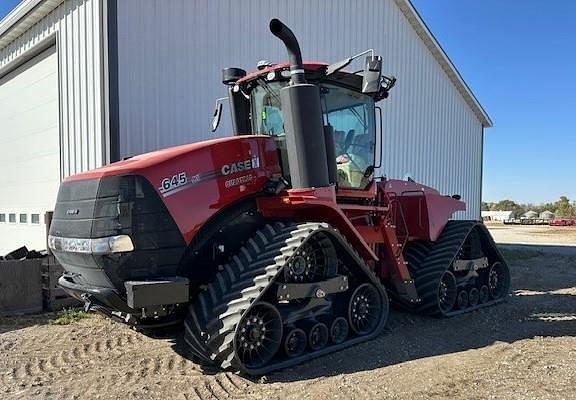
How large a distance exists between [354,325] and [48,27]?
8180mm

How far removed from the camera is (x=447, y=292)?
25.4ft

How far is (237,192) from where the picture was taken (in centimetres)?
544

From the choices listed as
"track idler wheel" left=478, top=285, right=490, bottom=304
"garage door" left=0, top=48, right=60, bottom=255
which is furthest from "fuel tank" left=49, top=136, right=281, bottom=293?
"garage door" left=0, top=48, right=60, bottom=255

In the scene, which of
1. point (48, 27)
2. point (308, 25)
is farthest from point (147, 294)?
point (308, 25)

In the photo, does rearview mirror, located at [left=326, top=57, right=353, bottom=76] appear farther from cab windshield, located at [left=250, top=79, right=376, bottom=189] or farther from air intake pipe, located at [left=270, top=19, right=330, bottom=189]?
air intake pipe, located at [left=270, top=19, right=330, bottom=189]

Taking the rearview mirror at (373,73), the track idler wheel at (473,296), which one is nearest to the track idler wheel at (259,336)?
the rearview mirror at (373,73)

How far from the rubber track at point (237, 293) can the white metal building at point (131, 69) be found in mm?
4274

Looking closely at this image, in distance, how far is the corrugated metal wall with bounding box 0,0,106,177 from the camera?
8.67 meters

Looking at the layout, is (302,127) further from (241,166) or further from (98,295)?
(98,295)

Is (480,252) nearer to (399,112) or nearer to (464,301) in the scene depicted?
(464,301)

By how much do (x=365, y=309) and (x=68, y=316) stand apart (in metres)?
3.99

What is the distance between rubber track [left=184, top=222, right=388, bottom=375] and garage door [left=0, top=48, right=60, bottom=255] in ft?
20.9

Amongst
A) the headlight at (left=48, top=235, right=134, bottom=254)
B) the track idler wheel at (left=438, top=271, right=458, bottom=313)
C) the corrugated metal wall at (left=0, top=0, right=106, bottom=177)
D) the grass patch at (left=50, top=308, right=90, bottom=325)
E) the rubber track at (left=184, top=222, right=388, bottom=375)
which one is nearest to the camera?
the headlight at (left=48, top=235, right=134, bottom=254)

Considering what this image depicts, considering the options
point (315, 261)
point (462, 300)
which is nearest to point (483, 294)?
point (462, 300)
